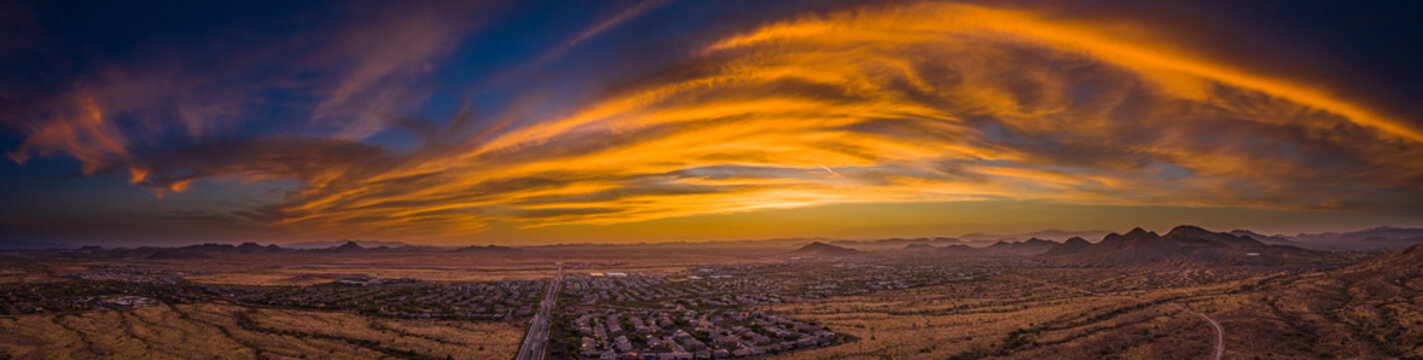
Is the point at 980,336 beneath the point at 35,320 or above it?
beneath

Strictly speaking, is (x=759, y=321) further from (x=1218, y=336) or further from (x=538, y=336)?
(x=1218, y=336)

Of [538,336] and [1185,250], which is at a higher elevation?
[1185,250]

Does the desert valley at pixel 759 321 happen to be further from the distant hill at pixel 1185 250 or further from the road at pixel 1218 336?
the distant hill at pixel 1185 250

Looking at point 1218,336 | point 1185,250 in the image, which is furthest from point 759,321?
point 1185,250

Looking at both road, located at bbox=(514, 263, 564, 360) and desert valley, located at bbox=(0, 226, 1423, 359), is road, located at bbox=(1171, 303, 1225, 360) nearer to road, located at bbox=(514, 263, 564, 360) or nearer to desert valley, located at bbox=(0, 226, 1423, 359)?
desert valley, located at bbox=(0, 226, 1423, 359)

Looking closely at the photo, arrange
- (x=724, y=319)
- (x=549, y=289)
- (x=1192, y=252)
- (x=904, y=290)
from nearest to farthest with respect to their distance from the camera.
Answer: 1. (x=724, y=319)
2. (x=904, y=290)
3. (x=549, y=289)
4. (x=1192, y=252)

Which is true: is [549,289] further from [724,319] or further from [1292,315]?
[1292,315]

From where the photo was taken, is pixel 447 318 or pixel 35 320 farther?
pixel 447 318

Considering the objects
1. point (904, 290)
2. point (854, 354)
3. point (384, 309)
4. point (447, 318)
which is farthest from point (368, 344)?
point (904, 290)
